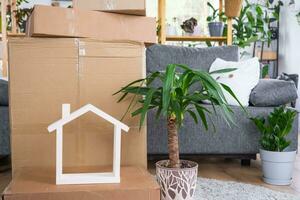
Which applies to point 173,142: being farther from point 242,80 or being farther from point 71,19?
point 242,80

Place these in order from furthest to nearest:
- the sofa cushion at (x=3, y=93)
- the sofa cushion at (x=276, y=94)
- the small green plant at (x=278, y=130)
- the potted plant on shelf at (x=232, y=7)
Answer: the potted plant on shelf at (x=232, y=7), the sofa cushion at (x=276, y=94), the sofa cushion at (x=3, y=93), the small green plant at (x=278, y=130)

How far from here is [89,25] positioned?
135cm

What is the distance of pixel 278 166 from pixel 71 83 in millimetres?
1116

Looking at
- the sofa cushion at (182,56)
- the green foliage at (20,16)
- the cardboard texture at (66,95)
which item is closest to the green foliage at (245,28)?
the sofa cushion at (182,56)

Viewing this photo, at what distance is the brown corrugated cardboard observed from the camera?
4.45 ft

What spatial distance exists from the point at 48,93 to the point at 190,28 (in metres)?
2.20

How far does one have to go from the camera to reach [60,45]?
1.34 meters

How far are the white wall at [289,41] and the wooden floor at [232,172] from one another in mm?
2254

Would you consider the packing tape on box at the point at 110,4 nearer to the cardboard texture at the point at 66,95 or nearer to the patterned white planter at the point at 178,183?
the cardboard texture at the point at 66,95

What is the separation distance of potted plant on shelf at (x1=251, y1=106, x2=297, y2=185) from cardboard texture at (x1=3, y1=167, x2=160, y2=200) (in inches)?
35.3

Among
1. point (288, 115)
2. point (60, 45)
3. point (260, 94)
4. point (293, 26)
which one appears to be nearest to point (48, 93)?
point (60, 45)

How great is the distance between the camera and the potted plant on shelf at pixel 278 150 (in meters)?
1.77

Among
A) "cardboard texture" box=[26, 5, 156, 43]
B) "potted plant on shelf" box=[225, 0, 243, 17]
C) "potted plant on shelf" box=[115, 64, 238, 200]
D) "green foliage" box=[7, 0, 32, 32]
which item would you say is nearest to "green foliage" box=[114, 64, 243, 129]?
"potted plant on shelf" box=[115, 64, 238, 200]

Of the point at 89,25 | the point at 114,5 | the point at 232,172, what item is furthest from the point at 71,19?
the point at 232,172
